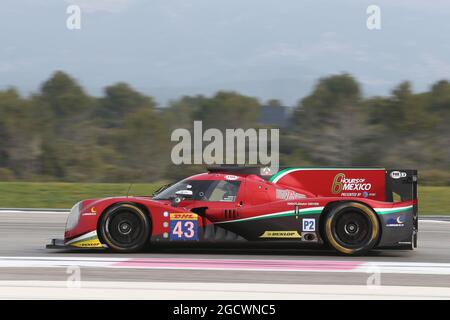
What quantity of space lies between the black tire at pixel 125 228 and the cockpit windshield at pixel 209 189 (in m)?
0.45

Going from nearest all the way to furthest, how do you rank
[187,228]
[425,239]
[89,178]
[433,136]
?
[187,228]
[425,239]
[89,178]
[433,136]

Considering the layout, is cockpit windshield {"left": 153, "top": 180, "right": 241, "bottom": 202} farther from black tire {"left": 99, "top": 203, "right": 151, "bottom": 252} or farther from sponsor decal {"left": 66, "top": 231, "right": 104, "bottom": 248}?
sponsor decal {"left": 66, "top": 231, "right": 104, "bottom": 248}

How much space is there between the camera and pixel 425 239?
12750mm

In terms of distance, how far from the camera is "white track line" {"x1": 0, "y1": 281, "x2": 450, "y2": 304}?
6992mm

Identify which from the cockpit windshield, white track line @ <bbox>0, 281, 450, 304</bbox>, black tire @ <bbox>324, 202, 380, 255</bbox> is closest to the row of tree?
the cockpit windshield

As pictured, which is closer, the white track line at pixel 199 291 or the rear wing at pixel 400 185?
the white track line at pixel 199 291

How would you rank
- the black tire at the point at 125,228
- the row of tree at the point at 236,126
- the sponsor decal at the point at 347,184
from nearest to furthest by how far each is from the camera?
the black tire at the point at 125,228 < the sponsor decal at the point at 347,184 < the row of tree at the point at 236,126

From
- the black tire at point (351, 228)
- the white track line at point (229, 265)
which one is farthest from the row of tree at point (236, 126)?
the white track line at point (229, 265)

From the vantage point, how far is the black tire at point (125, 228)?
995 centimetres

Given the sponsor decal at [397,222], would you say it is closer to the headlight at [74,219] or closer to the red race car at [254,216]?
the red race car at [254,216]
